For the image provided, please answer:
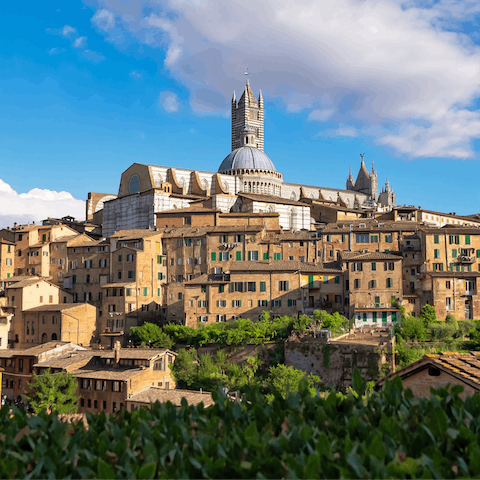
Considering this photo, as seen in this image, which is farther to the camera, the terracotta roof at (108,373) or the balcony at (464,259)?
the balcony at (464,259)

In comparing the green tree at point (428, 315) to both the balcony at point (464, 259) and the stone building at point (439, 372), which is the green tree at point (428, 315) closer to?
the balcony at point (464, 259)

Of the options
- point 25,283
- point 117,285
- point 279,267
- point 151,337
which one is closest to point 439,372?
point 279,267

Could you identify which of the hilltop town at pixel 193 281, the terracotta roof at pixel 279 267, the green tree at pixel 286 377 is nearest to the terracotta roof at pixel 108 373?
the hilltop town at pixel 193 281

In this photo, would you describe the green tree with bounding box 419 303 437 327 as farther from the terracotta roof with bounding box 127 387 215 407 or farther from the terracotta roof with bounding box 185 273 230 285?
the terracotta roof with bounding box 127 387 215 407

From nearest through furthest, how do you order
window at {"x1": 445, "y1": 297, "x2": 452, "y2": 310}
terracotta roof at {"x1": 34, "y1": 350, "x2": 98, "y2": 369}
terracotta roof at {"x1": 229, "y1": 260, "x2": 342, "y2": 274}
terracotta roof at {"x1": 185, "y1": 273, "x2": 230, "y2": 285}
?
terracotta roof at {"x1": 34, "y1": 350, "x2": 98, "y2": 369}
window at {"x1": 445, "y1": 297, "x2": 452, "y2": 310}
terracotta roof at {"x1": 229, "y1": 260, "x2": 342, "y2": 274}
terracotta roof at {"x1": 185, "y1": 273, "x2": 230, "y2": 285}

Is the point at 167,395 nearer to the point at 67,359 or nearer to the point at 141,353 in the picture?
the point at 141,353

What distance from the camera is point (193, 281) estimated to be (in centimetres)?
5778

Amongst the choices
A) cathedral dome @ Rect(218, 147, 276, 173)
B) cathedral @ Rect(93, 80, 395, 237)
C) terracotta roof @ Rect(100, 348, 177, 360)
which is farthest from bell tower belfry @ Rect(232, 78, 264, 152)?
terracotta roof @ Rect(100, 348, 177, 360)

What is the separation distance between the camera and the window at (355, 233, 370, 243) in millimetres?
64750

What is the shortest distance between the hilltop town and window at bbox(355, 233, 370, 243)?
15 cm

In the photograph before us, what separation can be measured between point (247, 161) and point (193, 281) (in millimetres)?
44134

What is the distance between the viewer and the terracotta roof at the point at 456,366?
607 inches

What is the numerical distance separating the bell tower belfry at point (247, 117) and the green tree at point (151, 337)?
72773 mm

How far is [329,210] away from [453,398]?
74.6m
